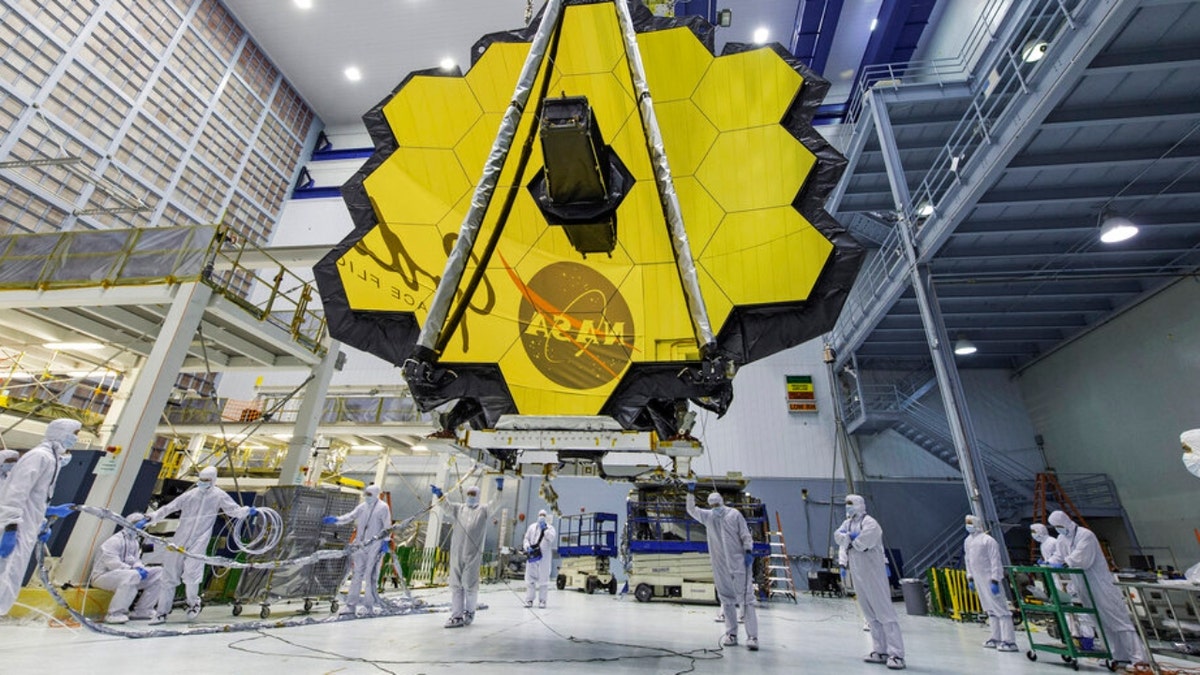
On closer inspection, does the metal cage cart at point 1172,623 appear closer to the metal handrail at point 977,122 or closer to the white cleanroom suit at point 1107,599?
the white cleanroom suit at point 1107,599

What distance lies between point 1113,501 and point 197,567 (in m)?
20.8

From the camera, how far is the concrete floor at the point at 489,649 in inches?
144

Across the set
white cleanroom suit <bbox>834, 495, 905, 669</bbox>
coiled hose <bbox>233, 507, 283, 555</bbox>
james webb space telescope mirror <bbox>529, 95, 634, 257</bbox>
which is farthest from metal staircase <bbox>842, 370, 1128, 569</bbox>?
coiled hose <bbox>233, 507, 283, 555</bbox>

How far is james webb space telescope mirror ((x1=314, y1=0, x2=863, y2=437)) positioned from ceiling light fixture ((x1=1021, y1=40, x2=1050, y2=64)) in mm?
8282

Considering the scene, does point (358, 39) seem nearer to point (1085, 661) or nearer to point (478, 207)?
point (478, 207)

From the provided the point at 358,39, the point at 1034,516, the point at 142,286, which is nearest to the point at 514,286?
the point at 142,286

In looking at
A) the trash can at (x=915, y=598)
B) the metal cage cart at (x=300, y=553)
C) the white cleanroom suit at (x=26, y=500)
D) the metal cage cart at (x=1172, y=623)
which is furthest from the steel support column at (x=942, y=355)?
the white cleanroom suit at (x=26, y=500)

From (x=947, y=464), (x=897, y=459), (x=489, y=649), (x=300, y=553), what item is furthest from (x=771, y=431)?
(x=489, y=649)

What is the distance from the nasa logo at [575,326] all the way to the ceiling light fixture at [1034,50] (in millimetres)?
9803

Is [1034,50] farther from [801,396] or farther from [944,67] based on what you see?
[801,396]

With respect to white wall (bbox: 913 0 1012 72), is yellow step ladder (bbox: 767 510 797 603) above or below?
below

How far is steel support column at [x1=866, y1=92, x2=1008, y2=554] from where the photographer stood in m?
8.94

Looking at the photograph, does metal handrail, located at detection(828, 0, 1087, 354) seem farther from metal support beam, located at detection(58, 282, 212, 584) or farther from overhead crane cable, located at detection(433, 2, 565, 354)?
metal support beam, located at detection(58, 282, 212, 584)

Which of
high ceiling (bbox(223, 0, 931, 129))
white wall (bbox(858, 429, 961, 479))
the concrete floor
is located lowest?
the concrete floor
